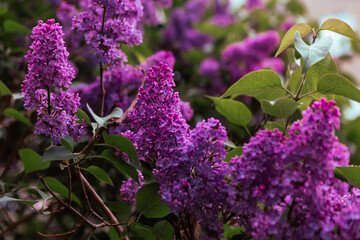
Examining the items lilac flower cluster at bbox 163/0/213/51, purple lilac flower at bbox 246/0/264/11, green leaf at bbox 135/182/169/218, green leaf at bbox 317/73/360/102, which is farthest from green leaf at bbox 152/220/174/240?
purple lilac flower at bbox 246/0/264/11

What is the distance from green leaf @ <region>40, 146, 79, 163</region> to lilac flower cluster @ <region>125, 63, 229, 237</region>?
78 millimetres

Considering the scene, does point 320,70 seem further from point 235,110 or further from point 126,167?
point 126,167

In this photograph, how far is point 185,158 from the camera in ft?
1.23

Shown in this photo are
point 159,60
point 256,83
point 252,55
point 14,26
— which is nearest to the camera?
point 256,83

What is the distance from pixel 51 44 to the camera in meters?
0.41

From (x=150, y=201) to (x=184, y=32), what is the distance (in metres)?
1.18

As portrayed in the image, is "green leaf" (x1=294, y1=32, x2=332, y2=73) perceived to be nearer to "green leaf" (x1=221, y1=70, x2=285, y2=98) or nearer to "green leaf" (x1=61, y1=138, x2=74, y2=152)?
"green leaf" (x1=221, y1=70, x2=285, y2=98)

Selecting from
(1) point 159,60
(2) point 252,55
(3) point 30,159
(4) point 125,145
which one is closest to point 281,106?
(4) point 125,145

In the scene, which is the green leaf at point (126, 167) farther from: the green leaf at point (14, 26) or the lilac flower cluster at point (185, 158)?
the green leaf at point (14, 26)

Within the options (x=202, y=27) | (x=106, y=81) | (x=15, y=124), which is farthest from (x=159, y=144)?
(x=202, y=27)

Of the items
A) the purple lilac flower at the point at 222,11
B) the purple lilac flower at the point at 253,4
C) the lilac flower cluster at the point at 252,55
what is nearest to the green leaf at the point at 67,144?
the lilac flower cluster at the point at 252,55

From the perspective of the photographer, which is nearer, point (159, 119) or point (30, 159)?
point (159, 119)

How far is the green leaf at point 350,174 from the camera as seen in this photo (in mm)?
427

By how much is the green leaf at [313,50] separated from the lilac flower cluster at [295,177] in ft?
0.16
